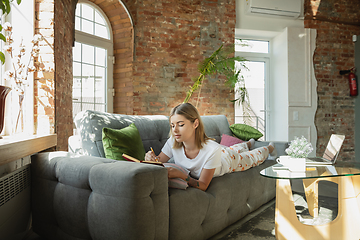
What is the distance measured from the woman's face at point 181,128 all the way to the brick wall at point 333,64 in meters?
3.89

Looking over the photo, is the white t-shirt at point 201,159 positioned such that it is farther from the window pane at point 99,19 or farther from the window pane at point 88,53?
the window pane at point 99,19

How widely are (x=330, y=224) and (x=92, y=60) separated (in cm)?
355

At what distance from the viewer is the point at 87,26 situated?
152 inches

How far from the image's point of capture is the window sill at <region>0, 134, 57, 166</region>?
1.38 m

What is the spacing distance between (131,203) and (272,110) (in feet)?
14.6

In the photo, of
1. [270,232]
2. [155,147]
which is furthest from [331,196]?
[155,147]

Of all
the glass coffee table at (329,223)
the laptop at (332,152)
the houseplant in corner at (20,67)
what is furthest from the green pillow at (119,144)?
the laptop at (332,152)

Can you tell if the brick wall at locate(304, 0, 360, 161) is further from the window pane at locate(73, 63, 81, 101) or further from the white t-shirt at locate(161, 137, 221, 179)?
the window pane at locate(73, 63, 81, 101)

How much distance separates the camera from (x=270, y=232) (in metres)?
1.98

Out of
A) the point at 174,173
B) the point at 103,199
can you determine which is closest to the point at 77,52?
the point at 174,173

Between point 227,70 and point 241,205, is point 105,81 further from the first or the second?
point 241,205

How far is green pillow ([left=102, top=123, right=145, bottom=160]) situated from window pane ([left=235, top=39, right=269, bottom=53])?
367cm

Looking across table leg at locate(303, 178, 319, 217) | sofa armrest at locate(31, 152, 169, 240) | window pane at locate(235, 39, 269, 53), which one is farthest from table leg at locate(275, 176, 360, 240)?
window pane at locate(235, 39, 269, 53)

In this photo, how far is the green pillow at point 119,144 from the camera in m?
1.81
